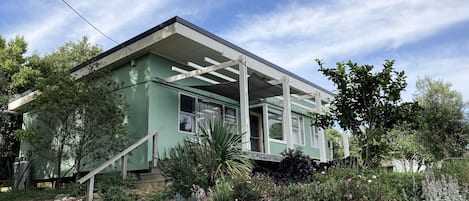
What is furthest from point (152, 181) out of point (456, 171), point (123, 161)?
point (456, 171)

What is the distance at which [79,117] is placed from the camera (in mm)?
9539

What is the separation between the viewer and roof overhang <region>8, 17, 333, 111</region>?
8.77m

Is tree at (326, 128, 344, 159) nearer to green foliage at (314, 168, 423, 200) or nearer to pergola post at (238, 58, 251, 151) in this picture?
pergola post at (238, 58, 251, 151)

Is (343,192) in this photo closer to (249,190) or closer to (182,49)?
(249,190)

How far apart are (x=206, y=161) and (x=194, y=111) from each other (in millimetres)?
4768

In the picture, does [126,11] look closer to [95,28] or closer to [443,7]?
[95,28]

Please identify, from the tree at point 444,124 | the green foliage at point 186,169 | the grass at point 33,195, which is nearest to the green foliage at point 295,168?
the green foliage at point 186,169

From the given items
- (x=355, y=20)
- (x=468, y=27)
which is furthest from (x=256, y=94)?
(x=468, y=27)

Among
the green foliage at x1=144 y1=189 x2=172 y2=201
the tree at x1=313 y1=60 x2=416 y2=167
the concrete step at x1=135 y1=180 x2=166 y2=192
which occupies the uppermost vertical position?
the tree at x1=313 y1=60 x2=416 y2=167

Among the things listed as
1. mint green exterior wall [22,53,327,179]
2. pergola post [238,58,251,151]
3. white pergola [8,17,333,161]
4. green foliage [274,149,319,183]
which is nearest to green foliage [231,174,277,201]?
green foliage [274,149,319,183]

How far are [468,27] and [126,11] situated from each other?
35.1ft

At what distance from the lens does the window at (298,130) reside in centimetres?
1592

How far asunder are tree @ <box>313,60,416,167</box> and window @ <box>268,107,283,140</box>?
7075mm

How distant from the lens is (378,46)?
512 inches
